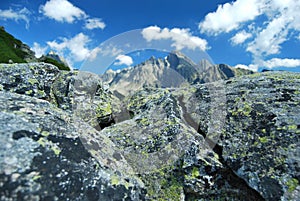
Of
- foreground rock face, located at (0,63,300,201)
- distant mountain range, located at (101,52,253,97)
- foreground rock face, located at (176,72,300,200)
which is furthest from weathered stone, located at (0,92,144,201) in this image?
distant mountain range, located at (101,52,253,97)

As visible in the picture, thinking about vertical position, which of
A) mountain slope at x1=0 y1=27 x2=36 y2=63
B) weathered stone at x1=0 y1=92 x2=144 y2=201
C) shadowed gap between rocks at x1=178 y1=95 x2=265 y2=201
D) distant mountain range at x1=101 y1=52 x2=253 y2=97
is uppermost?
mountain slope at x1=0 y1=27 x2=36 y2=63

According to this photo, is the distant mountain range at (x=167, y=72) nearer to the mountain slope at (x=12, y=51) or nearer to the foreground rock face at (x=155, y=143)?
the foreground rock face at (x=155, y=143)

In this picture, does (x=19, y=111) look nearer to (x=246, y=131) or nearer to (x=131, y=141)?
(x=131, y=141)

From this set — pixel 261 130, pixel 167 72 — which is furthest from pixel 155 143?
pixel 167 72

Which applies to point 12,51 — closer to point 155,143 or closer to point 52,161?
point 155,143

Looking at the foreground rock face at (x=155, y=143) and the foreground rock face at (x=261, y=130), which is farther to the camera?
the foreground rock face at (x=261, y=130)

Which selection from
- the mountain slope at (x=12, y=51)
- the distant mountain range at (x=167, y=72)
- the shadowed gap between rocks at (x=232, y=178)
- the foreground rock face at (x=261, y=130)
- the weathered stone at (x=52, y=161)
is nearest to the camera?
the weathered stone at (x=52, y=161)

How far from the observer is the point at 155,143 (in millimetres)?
7645

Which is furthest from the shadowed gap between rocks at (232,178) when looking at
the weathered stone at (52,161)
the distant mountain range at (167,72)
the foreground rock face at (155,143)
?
the distant mountain range at (167,72)

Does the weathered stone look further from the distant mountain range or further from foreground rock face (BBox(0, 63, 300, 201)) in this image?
the distant mountain range

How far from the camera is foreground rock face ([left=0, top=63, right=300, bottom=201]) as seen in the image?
476 cm

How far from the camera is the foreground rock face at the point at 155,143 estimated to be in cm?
476

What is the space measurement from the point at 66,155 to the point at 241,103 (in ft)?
21.9

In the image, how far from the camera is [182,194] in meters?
6.47
